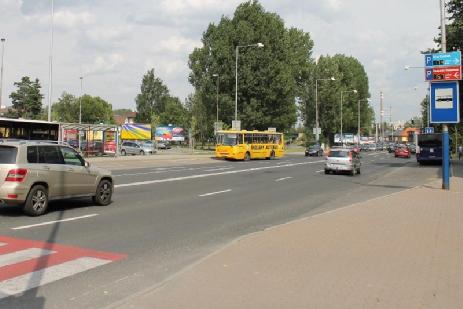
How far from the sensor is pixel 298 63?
83.6m

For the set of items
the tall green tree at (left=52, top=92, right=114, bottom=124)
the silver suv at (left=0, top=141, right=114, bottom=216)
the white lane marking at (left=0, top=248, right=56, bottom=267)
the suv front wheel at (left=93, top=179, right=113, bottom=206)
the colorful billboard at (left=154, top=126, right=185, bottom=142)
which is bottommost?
the white lane marking at (left=0, top=248, right=56, bottom=267)

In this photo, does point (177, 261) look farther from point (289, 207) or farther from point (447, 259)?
point (289, 207)

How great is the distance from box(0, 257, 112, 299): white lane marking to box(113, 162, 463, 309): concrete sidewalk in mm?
1472

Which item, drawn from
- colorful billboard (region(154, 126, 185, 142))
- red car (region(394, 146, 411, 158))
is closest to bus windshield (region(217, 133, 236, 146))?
red car (region(394, 146, 411, 158))

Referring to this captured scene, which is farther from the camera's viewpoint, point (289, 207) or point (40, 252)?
point (289, 207)

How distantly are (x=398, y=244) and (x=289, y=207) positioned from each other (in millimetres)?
6212

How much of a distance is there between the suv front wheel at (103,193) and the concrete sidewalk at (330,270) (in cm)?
583

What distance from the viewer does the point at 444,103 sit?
1978 centimetres

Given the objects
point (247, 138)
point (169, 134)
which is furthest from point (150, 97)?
point (247, 138)

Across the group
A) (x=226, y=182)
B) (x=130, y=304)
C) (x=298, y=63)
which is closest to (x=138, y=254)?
(x=130, y=304)

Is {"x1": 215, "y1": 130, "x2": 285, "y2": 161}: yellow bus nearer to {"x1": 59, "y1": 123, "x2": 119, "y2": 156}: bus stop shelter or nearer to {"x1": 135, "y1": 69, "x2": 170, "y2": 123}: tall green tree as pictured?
{"x1": 59, "y1": 123, "x2": 119, "y2": 156}: bus stop shelter

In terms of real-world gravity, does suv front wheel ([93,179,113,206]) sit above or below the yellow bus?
below

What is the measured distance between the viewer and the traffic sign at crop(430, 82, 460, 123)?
19.5 meters

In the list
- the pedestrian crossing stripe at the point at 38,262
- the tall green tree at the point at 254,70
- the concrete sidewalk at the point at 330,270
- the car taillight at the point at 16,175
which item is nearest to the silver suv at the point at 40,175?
the car taillight at the point at 16,175
